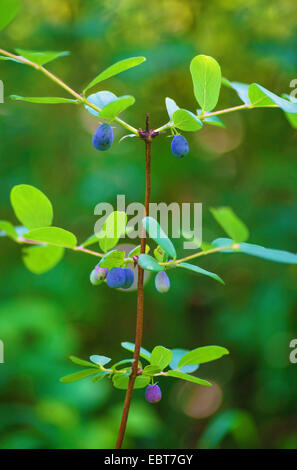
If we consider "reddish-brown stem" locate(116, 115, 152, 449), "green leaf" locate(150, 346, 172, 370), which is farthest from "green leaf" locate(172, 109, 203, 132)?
"green leaf" locate(150, 346, 172, 370)

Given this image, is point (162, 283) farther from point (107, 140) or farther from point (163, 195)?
point (163, 195)

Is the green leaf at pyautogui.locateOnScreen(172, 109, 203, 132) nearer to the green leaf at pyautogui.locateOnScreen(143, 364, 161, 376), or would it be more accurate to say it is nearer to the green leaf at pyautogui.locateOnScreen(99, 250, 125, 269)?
the green leaf at pyautogui.locateOnScreen(99, 250, 125, 269)

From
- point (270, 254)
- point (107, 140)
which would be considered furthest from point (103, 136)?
point (270, 254)

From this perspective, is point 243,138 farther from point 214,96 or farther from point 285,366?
point 214,96

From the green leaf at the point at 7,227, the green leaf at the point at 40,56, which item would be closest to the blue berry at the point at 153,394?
the green leaf at the point at 7,227

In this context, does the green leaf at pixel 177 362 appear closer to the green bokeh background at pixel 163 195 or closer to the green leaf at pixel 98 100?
the green leaf at pixel 98 100
